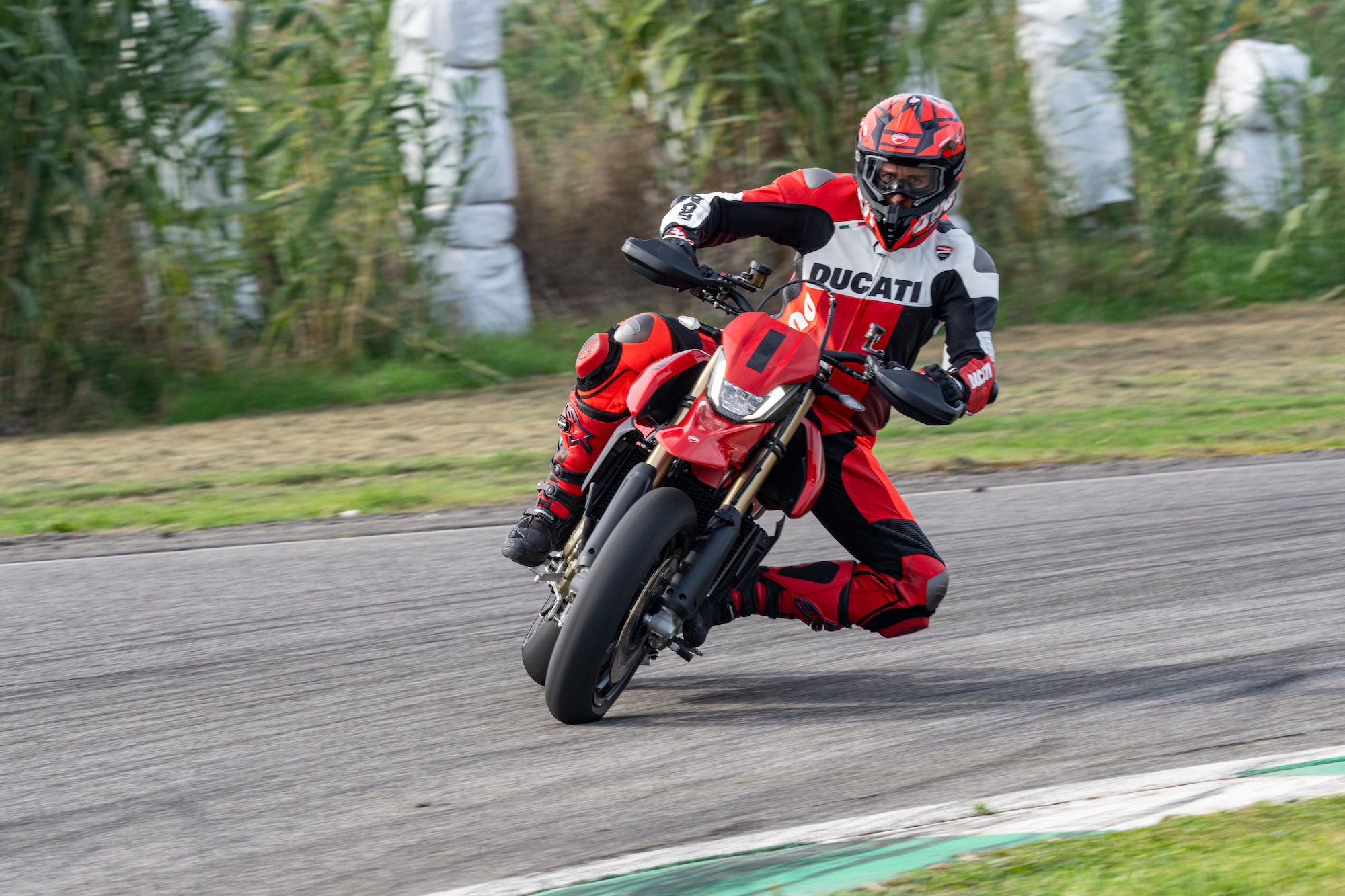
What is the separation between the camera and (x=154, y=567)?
6496mm

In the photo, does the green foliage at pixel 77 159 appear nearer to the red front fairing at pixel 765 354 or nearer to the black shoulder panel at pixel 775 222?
the black shoulder panel at pixel 775 222

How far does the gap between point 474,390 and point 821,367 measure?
27.1 feet

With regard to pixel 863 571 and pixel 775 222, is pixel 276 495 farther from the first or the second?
pixel 863 571

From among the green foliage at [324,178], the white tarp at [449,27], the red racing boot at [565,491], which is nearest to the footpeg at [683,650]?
the red racing boot at [565,491]

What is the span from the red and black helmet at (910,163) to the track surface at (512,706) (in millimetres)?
1460

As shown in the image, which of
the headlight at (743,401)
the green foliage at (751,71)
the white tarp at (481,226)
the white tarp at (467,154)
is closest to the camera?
the headlight at (743,401)

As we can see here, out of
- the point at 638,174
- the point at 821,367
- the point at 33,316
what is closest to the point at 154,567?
the point at 821,367

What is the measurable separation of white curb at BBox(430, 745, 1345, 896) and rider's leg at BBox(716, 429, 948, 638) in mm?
1130

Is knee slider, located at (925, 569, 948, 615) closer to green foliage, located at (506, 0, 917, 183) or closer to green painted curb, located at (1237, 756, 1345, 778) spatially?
green painted curb, located at (1237, 756, 1345, 778)

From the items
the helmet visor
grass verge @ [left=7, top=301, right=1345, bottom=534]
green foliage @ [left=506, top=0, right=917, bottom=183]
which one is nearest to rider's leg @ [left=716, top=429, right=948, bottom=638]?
the helmet visor

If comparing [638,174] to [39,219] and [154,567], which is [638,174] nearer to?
[39,219]

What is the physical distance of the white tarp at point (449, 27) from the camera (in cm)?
1302

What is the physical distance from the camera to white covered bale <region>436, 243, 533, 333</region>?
13359mm

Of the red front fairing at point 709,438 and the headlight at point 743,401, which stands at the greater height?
the headlight at point 743,401
